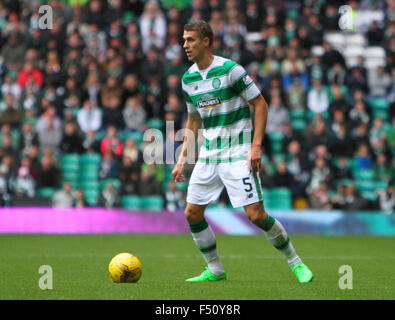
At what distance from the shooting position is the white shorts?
8.03 meters

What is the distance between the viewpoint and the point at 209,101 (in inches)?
325

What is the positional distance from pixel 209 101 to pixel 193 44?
0.55 m

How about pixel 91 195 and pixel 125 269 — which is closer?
pixel 125 269

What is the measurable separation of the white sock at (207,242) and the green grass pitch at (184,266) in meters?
0.22

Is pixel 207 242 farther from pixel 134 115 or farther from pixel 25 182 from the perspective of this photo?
pixel 134 115

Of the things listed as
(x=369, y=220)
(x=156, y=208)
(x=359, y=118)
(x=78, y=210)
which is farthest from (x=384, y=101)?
(x=78, y=210)

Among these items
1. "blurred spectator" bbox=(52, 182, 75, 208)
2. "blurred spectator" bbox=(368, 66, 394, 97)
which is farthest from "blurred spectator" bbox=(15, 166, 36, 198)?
"blurred spectator" bbox=(368, 66, 394, 97)

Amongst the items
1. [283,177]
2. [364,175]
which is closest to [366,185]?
[364,175]

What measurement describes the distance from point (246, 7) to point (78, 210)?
7535 millimetres

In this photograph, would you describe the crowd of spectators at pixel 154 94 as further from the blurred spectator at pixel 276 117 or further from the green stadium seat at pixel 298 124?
the green stadium seat at pixel 298 124

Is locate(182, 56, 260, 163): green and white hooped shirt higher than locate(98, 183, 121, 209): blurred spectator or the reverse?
higher

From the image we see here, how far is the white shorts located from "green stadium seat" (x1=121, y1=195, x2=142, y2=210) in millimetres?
9482

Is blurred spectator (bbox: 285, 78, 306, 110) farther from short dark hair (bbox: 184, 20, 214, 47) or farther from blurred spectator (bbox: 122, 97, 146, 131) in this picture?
short dark hair (bbox: 184, 20, 214, 47)

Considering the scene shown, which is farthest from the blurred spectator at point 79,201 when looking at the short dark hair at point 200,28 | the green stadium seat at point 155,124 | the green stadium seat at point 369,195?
the short dark hair at point 200,28
